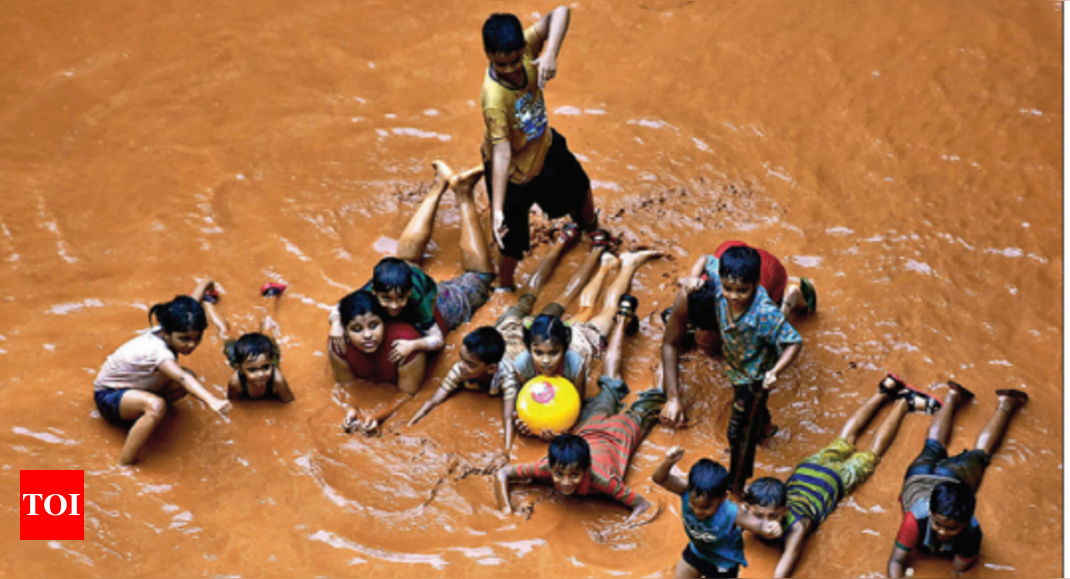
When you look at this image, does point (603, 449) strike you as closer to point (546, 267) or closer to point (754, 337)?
point (754, 337)

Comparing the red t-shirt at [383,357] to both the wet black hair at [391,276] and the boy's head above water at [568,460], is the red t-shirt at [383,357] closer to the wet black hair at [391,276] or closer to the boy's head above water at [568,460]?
the wet black hair at [391,276]

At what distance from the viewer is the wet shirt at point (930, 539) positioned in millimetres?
4789

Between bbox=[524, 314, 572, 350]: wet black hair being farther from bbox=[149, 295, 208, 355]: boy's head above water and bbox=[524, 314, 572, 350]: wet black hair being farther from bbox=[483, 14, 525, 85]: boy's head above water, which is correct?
bbox=[149, 295, 208, 355]: boy's head above water

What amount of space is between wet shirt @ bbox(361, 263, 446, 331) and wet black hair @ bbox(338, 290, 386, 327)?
17 cm

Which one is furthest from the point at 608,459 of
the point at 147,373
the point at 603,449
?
the point at 147,373

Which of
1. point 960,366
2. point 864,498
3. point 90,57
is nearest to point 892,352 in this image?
point 960,366

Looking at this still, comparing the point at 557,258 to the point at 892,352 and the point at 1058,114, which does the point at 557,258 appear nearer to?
the point at 892,352

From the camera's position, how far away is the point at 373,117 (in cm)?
792

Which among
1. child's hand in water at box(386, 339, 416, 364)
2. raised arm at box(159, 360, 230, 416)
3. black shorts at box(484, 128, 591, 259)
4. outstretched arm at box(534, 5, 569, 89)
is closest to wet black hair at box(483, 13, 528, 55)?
outstretched arm at box(534, 5, 569, 89)

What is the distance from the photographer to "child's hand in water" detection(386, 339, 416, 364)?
5914 mm

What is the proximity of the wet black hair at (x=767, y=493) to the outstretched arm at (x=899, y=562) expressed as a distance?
50cm

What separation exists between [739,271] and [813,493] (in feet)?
3.45

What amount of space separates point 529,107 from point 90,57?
399 centimetres

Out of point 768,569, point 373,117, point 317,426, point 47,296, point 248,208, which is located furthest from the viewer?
point 373,117
